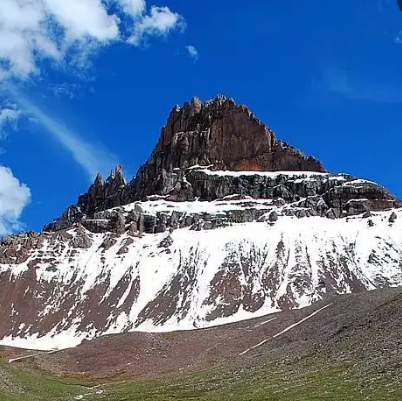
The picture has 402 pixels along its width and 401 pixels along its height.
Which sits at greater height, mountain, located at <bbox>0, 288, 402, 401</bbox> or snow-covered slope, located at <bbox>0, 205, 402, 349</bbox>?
snow-covered slope, located at <bbox>0, 205, 402, 349</bbox>

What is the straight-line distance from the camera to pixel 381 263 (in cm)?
19438

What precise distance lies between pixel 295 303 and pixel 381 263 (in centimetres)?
3711

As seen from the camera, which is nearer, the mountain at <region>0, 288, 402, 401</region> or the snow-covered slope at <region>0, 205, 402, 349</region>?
the mountain at <region>0, 288, 402, 401</region>

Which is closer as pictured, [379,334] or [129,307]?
[379,334]

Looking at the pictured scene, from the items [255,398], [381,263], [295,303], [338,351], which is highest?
[381,263]

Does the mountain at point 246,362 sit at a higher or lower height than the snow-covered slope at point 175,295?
lower

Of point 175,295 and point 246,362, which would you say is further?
point 175,295

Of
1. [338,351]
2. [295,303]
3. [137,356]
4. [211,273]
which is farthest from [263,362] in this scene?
[211,273]

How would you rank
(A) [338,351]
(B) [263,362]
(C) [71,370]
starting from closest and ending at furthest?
(A) [338,351] → (B) [263,362] → (C) [71,370]

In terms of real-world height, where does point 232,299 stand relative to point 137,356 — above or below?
above

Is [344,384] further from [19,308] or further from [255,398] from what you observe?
[19,308]

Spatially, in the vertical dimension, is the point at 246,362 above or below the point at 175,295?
below

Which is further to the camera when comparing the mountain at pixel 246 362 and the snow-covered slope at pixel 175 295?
the snow-covered slope at pixel 175 295

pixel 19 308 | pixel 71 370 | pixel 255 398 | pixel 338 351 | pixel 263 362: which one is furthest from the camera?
pixel 19 308
